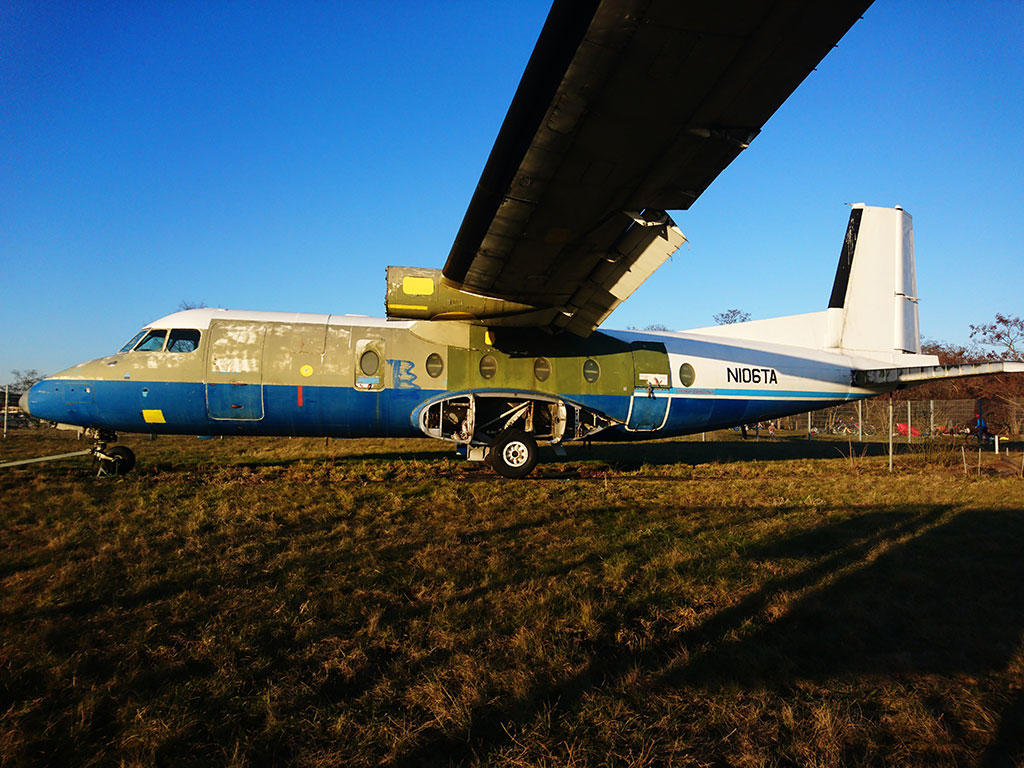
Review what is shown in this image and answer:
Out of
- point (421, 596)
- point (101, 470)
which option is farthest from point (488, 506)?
point (101, 470)

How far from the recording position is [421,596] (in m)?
4.25

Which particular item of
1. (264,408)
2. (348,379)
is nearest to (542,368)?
(348,379)

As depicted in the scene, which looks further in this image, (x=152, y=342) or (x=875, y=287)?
(x=875, y=287)

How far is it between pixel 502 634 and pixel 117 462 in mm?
9206

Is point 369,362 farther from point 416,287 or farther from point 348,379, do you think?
point 416,287

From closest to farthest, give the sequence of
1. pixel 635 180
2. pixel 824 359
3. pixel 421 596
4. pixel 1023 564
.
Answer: pixel 421 596, pixel 1023 564, pixel 635 180, pixel 824 359

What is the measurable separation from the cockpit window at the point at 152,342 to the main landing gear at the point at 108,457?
5.73ft

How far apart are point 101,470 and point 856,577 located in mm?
11085

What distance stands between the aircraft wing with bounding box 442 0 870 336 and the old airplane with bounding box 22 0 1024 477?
0.02m

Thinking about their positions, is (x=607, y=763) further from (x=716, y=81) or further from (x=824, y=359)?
(x=824, y=359)

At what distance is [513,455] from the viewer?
1048cm

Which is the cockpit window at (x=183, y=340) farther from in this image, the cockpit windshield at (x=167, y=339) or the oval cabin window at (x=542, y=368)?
the oval cabin window at (x=542, y=368)

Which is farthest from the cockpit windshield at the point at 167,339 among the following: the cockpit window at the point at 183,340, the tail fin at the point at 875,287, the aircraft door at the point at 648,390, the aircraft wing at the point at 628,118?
the tail fin at the point at 875,287

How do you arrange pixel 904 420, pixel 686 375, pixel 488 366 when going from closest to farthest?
1. pixel 488 366
2. pixel 686 375
3. pixel 904 420
